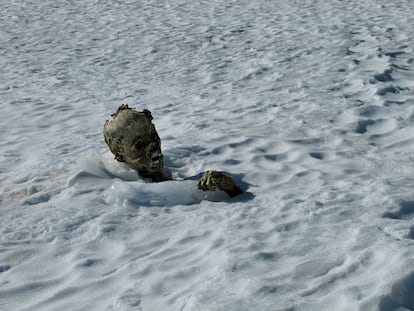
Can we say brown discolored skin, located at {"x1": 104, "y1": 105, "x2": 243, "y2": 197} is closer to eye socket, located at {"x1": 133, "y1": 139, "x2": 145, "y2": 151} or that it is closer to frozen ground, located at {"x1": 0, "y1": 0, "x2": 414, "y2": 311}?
eye socket, located at {"x1": 133, "y1": 139, "x2": 145, "y2": 151}

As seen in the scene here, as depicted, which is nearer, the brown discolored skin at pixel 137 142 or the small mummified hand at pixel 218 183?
the small mummified hand at pixel 218 183

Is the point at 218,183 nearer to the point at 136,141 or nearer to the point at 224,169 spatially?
the point at 224,169

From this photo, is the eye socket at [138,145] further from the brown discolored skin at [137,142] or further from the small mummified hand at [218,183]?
the small mummified hand at [218,183]

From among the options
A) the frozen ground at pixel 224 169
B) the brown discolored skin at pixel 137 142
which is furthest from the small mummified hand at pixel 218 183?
the brown discolored skin at pixel 137 142

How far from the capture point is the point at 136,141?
4992 mm

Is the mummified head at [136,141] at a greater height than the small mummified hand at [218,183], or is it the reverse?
the mummified head at [136,141]

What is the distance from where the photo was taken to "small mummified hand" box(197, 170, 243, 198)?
4648mm

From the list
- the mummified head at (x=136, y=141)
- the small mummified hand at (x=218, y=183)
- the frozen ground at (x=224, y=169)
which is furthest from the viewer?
the mummified head at (x=136, y=141)

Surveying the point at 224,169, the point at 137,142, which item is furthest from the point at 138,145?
the point at 224,169

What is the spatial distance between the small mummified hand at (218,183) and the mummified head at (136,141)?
1.68 feet

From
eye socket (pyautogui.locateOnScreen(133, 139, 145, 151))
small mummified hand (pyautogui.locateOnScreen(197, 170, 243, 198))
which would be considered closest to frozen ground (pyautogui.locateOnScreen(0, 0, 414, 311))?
small mummified hand (pyautogui.locateOnScreen(197, 170, 243, 198))

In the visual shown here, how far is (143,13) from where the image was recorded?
14.1 meters

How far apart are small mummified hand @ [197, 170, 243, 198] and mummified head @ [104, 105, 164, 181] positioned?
0.51m

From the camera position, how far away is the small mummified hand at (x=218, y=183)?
4.65m
